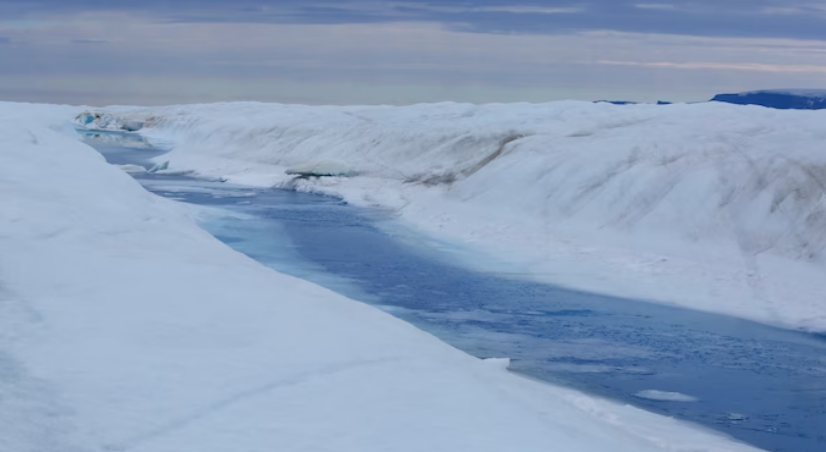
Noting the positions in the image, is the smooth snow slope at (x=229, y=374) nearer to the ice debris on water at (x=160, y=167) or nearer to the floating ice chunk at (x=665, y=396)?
the floating ice chunk at (x=665, y=396)

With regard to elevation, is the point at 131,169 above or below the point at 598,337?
below

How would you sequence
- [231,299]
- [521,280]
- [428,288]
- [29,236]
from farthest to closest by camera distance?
[521,280], [428,288], [29,236], [231,299]

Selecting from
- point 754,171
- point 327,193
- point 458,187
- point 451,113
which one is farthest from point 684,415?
point 451,113

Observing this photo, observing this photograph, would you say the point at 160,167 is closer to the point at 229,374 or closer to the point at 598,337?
the point at 598,337

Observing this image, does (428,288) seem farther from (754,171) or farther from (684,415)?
(754,171)

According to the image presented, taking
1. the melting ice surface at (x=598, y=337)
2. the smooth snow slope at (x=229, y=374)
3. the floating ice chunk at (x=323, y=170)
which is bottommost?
the melting ice surface at (x=598, y=337)

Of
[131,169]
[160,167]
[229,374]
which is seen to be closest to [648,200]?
[229,374]

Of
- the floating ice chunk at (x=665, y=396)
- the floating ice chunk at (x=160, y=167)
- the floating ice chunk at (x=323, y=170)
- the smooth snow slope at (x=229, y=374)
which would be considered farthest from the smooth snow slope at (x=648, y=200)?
the smooth snow slope at (x=229, y=374)
